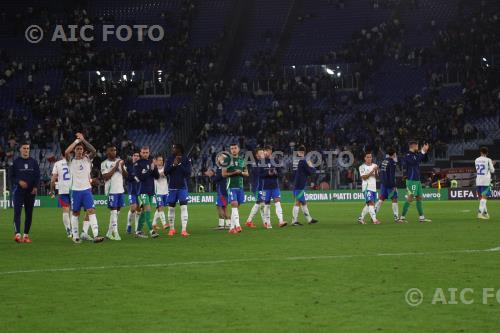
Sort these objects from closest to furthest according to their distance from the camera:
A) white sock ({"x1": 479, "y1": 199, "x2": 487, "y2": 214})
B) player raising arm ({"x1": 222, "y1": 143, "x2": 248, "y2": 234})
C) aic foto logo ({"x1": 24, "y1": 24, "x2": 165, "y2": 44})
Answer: player raising arm ({"x1": 222, "y1": 143, "x2": 248, "y2": 234}) < white sock ({"x1": 479, "y1": 199, "x2": 487, "y2": 214}) < aic foto logo ({"x1": 24, "y1": 24, "x2": 165, "y2": 44})

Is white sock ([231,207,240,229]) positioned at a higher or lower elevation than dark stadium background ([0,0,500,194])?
lower

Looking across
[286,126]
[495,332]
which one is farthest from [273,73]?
[495,332]

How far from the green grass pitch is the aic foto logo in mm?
41377

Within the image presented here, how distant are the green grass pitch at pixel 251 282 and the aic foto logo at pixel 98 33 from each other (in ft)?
136

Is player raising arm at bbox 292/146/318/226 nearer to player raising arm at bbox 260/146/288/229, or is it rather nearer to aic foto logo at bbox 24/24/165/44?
player raising arm at bbox 260/146/288/229

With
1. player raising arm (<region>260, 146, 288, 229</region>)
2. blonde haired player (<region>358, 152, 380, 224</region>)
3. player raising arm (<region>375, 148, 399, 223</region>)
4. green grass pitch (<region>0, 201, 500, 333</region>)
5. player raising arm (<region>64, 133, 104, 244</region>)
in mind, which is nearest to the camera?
green grass pitch (<region>0, 201, 500, 333</region>)

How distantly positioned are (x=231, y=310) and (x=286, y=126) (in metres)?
42.4

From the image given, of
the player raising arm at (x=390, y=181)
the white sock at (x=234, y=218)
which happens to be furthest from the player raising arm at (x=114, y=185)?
the player raising arm at (x=390, y=181)

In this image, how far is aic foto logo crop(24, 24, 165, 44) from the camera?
6084 centimetres

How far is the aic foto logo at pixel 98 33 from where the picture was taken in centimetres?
6084

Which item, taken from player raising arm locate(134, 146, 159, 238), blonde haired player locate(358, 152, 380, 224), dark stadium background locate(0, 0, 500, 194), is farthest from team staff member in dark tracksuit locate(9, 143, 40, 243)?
dark stadium background locate(0, 0, 500, 194)

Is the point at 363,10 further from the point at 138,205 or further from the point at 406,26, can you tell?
the point at 138,205

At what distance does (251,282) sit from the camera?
41.5ft

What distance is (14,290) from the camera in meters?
12.3
